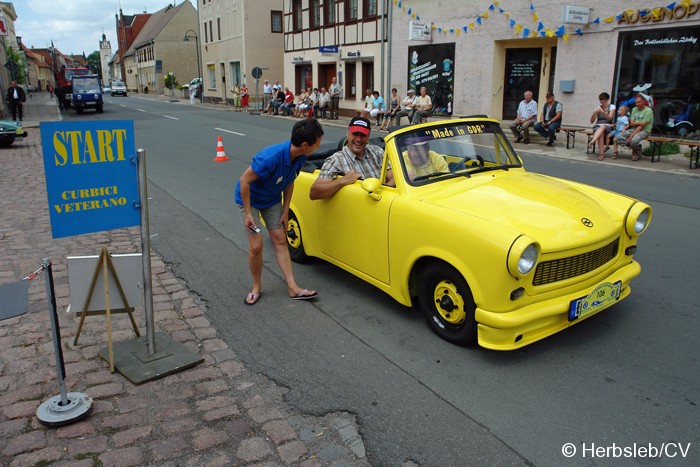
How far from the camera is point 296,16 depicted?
34.9 metres

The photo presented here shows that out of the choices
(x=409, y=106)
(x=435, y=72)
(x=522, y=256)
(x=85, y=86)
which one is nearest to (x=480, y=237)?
(x=522, y=256)

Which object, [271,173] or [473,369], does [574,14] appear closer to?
[271,173]

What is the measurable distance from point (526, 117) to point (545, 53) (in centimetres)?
354

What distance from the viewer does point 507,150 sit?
17.3ft

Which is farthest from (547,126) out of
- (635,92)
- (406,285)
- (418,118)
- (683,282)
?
(406,285)

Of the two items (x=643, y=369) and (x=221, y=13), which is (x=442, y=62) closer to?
(x=643, y=369)

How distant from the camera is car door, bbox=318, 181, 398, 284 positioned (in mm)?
4598

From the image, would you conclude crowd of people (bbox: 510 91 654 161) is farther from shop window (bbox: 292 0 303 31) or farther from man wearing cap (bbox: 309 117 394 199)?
shop window (bbox: 292 0 303 31)

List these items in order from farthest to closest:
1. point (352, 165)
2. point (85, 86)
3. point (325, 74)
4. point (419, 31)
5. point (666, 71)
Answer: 1. point (85, 86)
2. point (325, 74)
3. point (419, 31)
4. point (666, 71)
5. point (352, 165)

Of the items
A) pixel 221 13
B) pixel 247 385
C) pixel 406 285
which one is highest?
pixel 221 13

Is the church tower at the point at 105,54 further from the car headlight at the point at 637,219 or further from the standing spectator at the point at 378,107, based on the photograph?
the car headlight at the point at 637,219

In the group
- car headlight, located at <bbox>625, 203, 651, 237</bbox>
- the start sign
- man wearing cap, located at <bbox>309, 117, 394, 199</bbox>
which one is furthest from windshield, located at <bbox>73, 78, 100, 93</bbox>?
car headlight, located at <bbox>625, 203, 651, 237</bbox>

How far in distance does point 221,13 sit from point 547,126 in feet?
120

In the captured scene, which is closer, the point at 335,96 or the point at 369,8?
the point at 369,8
